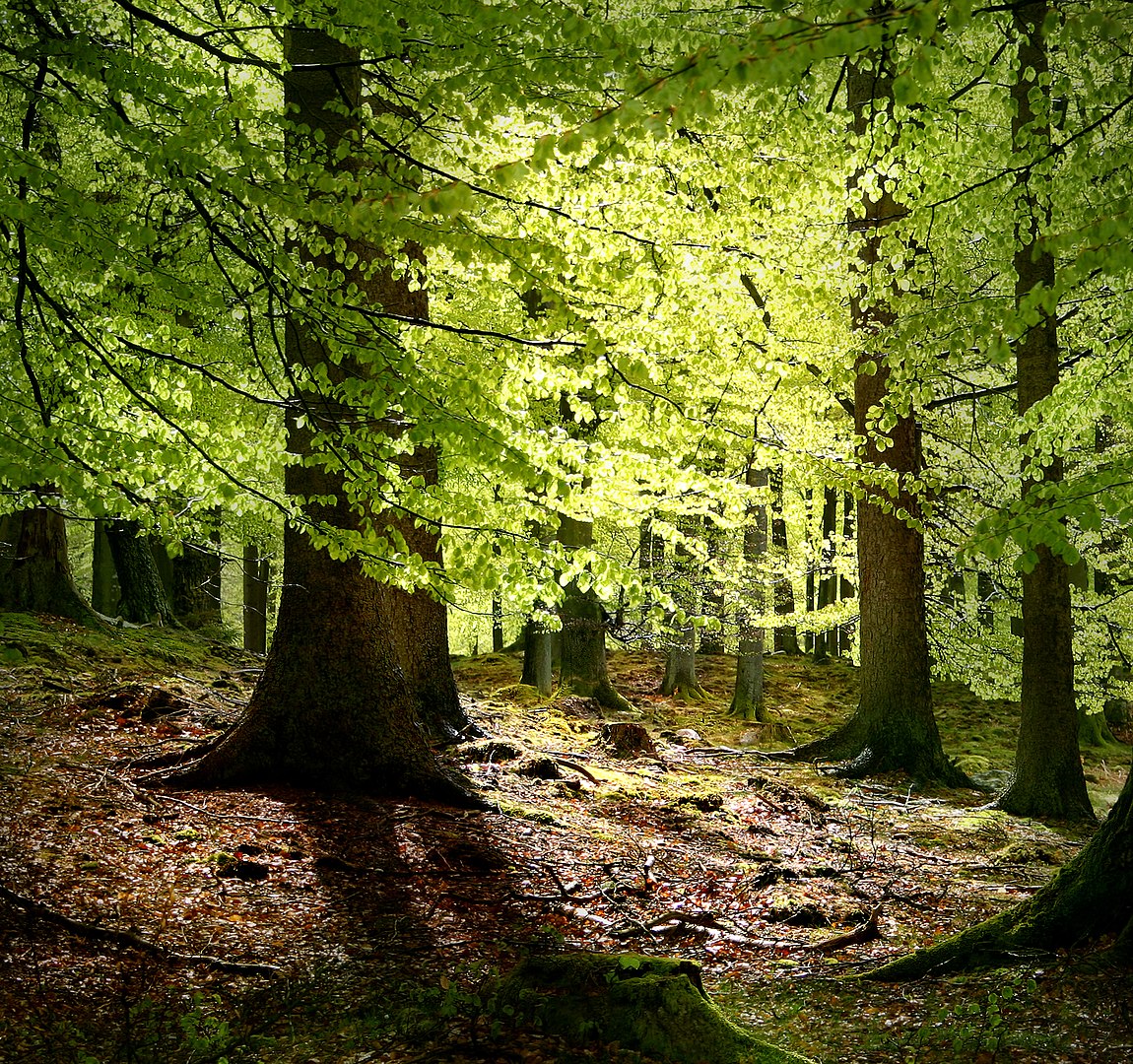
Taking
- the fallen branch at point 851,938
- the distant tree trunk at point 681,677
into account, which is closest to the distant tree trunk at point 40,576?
the fallen branch at point 851,938

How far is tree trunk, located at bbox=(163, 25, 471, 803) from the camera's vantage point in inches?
287

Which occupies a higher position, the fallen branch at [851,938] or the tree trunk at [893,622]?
the tree trunk at [893,622]

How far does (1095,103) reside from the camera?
507 centimetres

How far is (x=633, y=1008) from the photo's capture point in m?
3.59

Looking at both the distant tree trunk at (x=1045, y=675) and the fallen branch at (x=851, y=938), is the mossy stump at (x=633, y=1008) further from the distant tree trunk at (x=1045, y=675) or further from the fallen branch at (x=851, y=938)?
the distant tree trunk at (x=1045, y=675)

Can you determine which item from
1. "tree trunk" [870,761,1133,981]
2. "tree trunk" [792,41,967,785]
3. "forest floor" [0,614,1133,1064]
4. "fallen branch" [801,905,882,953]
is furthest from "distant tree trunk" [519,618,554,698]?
"tree trunk" [870,761,1133,981]

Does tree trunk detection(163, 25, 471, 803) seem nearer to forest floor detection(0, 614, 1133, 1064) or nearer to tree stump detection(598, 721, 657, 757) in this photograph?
forest floor detection(0, 614, 1133, 1064)

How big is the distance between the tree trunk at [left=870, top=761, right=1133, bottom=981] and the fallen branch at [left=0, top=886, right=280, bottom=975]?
338cm

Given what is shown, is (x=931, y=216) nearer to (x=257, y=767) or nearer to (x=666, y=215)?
(x=666, y=215)

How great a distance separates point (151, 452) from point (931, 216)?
5.15 m

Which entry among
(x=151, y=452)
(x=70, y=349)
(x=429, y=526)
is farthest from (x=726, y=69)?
(x=70, y=349)

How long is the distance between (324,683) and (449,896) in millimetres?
2262

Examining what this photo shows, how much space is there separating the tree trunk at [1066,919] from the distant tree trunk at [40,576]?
11409 millimetres

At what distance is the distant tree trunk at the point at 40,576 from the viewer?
1184 cm
